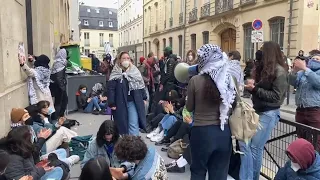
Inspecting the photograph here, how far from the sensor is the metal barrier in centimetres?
381

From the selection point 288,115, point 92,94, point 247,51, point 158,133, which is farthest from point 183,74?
point 247,51

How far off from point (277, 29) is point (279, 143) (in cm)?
1438

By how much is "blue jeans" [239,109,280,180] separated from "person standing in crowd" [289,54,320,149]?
33.3 inches

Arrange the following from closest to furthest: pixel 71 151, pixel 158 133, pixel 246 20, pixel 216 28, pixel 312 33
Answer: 1. pixel 71 151
2. pixel 158 133
3. pixel 312 33
4. pixel 246 20
5. pixel 216 28

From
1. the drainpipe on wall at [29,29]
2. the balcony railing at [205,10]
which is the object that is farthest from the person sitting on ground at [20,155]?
the balcony railing at [205,10]

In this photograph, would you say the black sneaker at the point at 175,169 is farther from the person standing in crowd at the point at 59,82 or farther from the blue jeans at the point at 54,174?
the person standing in crowd at the point at 59,82

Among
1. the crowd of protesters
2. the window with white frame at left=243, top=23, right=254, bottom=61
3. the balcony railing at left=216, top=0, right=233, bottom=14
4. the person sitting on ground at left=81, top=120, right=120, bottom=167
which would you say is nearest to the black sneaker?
the crowd of protesters

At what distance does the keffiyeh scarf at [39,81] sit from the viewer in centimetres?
612

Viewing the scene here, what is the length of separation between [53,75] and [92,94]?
90.2 inches

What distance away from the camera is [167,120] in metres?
6.24

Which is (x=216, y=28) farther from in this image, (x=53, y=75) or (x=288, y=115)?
(x=53, y=75)

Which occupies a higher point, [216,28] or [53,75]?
[216,28]

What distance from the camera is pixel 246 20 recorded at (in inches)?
782

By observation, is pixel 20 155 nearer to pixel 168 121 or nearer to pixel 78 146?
pixel 78 146
